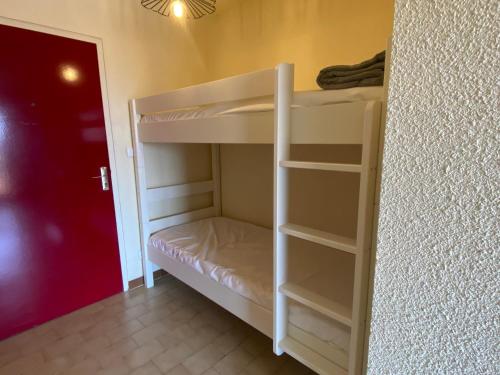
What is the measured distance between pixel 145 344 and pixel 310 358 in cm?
126

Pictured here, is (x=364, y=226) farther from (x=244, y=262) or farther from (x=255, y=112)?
(x=244, y=262)

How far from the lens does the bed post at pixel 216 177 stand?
3.13 meters

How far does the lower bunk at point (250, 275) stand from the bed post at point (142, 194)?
101 millimetres

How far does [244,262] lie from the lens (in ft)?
6.57

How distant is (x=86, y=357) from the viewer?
188 centimetres

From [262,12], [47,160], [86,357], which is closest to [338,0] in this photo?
[262,12]

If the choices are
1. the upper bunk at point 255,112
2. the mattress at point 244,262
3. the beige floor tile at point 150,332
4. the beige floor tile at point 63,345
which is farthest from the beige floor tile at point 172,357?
the upper bunk at point 255,112

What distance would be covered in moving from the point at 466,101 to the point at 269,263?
66.8 inches

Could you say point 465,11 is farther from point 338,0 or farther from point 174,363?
point 174,363

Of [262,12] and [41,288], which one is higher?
[262,12]

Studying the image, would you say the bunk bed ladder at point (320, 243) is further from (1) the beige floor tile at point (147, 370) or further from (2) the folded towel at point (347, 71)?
(1) the beige floor tile at point (147, 370)

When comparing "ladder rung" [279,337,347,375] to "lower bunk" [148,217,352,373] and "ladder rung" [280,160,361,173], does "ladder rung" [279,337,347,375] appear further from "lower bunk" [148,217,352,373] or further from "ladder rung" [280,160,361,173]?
"ladder rung" [280,160,361,173]

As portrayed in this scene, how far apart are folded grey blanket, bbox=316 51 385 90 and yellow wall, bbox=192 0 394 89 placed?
2.75 feet

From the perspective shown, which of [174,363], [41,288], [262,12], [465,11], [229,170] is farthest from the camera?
[229,170]
